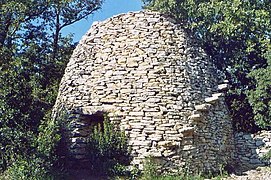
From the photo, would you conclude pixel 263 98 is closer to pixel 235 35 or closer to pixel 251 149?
pixel 251 149

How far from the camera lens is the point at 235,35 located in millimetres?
14102

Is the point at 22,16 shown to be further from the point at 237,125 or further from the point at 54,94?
the point at 237,125

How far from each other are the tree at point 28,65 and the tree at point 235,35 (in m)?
4.35

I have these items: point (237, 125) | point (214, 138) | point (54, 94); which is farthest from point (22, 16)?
point (237, 125)

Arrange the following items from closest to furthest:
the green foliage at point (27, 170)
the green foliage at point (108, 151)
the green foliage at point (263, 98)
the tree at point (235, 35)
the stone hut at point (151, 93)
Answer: the green foliage at point (27, 170)
the green foliage at point (108, 151)
the stone hut at point (151, 93)
the green foliage at point (263, 98)
the tree at point (235, 35)

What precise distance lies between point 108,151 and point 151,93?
1762 mm

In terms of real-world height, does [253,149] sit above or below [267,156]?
above

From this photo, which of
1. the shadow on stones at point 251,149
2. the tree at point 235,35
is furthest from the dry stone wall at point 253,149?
the tree at point 235,35

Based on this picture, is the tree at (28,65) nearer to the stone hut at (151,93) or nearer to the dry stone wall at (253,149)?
the stone hut at (151,93)

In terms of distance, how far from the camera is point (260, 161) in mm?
11852

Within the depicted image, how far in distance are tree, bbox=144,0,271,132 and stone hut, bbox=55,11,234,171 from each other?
139 inches

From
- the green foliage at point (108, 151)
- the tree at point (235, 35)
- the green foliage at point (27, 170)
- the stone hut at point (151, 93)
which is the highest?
the tree at point (235, 35)

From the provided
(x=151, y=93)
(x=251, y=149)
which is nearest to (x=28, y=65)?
(x=151, y=93)

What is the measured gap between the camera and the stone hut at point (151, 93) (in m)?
8.98
